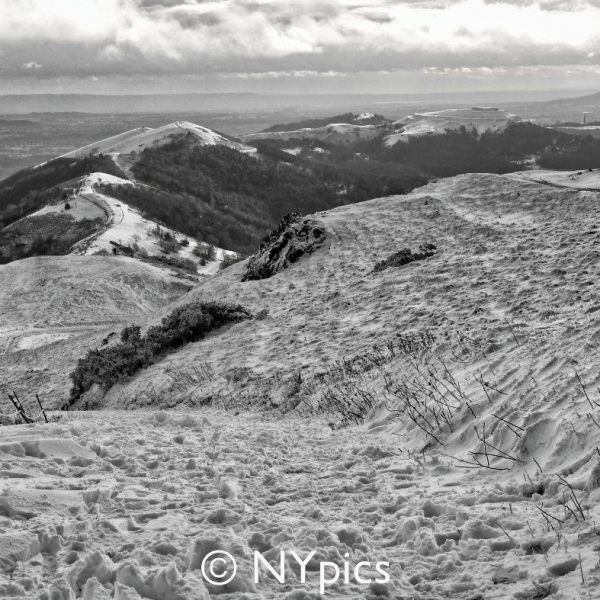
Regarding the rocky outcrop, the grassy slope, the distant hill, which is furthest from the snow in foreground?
the distant hill

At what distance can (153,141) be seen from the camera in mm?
146000

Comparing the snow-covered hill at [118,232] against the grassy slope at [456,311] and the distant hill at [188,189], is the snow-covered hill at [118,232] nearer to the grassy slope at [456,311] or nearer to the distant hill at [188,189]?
the distant hill at [188,189]

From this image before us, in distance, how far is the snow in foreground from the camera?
12.8ft

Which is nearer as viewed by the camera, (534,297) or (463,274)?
(534,297)

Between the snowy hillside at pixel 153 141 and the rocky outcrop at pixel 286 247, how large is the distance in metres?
123

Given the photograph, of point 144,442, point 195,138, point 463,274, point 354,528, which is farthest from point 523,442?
point 195,138

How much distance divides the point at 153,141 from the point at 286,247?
436 ft

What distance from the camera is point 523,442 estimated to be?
553 centimetres

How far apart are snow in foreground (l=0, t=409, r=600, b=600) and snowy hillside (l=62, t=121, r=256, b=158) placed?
142m

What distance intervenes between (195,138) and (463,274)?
473ft

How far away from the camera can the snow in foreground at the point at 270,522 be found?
12.8 ft

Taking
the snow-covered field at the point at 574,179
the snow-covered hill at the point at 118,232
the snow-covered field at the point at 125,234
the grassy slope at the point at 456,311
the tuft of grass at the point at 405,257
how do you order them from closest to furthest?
the grassy slope at the point at 456,311 → the tuft of grass at the point at 405,257 → the snow-covered field at the point at 574,179 → the snow-covered field at the point at 125,234 → the snow-covered hill at the point at 118,232

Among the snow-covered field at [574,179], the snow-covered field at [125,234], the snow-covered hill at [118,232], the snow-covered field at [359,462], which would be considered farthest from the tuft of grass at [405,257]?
the snow-covered hill at [118,232]

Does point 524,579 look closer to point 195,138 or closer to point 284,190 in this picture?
point 284,190
